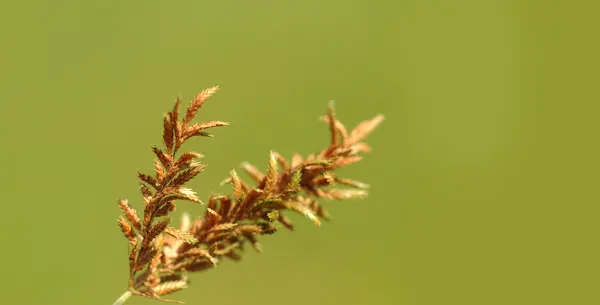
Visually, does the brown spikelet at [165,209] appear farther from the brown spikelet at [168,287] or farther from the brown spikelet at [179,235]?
the brown spikelet at [168,287]

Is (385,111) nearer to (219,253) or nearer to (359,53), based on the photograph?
(359,53)

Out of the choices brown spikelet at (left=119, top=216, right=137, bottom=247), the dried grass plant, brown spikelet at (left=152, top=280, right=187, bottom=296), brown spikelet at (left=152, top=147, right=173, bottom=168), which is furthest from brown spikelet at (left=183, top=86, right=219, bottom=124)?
brown spikelet at (left=152, top=280, right=187, bottom=296)

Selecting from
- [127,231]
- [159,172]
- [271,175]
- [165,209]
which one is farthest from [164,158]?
[271,175]

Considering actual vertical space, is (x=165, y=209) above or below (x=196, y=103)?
below

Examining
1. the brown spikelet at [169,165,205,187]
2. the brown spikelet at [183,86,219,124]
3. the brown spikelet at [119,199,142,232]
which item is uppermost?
the brown spikelet at [183,86,219,124]

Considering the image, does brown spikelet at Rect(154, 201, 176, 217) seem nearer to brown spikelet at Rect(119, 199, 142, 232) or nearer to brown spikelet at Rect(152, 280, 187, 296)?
brown spikelet at Rect(119, 199, 142, 232)

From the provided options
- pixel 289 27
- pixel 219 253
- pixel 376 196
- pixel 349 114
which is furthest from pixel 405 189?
pixel 219 253

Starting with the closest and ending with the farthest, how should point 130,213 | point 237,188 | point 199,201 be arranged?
point 199,201, point 130,213, point 237,188

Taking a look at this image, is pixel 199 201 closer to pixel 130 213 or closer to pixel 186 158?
pixel 186 158
